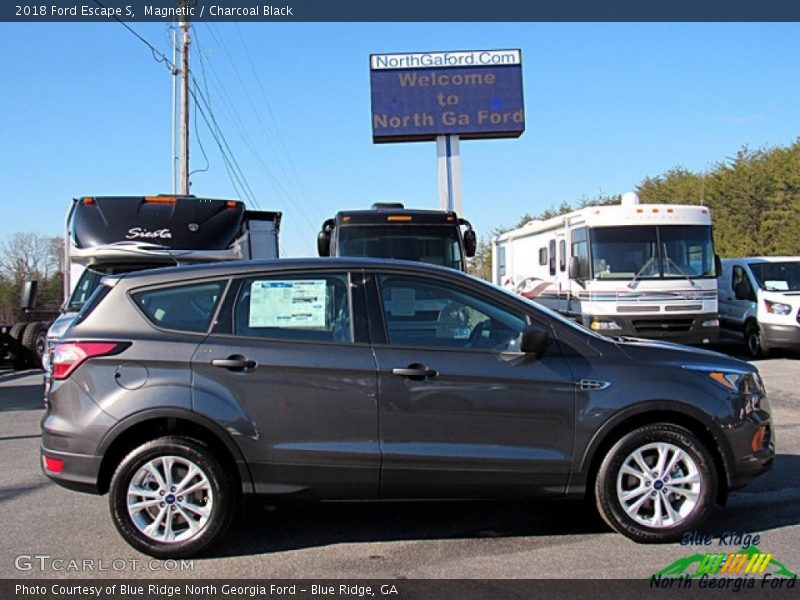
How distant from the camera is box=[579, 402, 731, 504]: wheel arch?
454 centimetres

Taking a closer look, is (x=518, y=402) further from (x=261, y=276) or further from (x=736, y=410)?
(x=261, y=276)

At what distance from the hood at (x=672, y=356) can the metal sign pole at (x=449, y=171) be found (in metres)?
18.3

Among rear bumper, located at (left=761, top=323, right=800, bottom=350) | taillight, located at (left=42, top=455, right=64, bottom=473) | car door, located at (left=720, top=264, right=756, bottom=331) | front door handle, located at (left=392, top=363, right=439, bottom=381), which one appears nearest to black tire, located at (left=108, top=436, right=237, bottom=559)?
taillight, located at (left=42, top=455, right=64, bottom=473)

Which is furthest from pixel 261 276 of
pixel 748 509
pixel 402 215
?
pixel 402 215

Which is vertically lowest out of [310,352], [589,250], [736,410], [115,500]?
[115,500]

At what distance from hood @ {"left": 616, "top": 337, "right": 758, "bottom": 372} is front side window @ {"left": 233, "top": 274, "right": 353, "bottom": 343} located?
1.80 metres

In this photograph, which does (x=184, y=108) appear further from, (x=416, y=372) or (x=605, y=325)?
(x=416, y=372)

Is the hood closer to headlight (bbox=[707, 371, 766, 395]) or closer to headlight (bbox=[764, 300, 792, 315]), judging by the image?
headlight (bbox=[707, 371, 766, 395])

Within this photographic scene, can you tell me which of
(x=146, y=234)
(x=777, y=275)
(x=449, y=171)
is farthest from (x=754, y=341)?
(x=146, y=234)

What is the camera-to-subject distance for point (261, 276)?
4664 mm

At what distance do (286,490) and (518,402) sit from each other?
59.3 inches

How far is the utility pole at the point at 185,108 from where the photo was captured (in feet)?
74.0
